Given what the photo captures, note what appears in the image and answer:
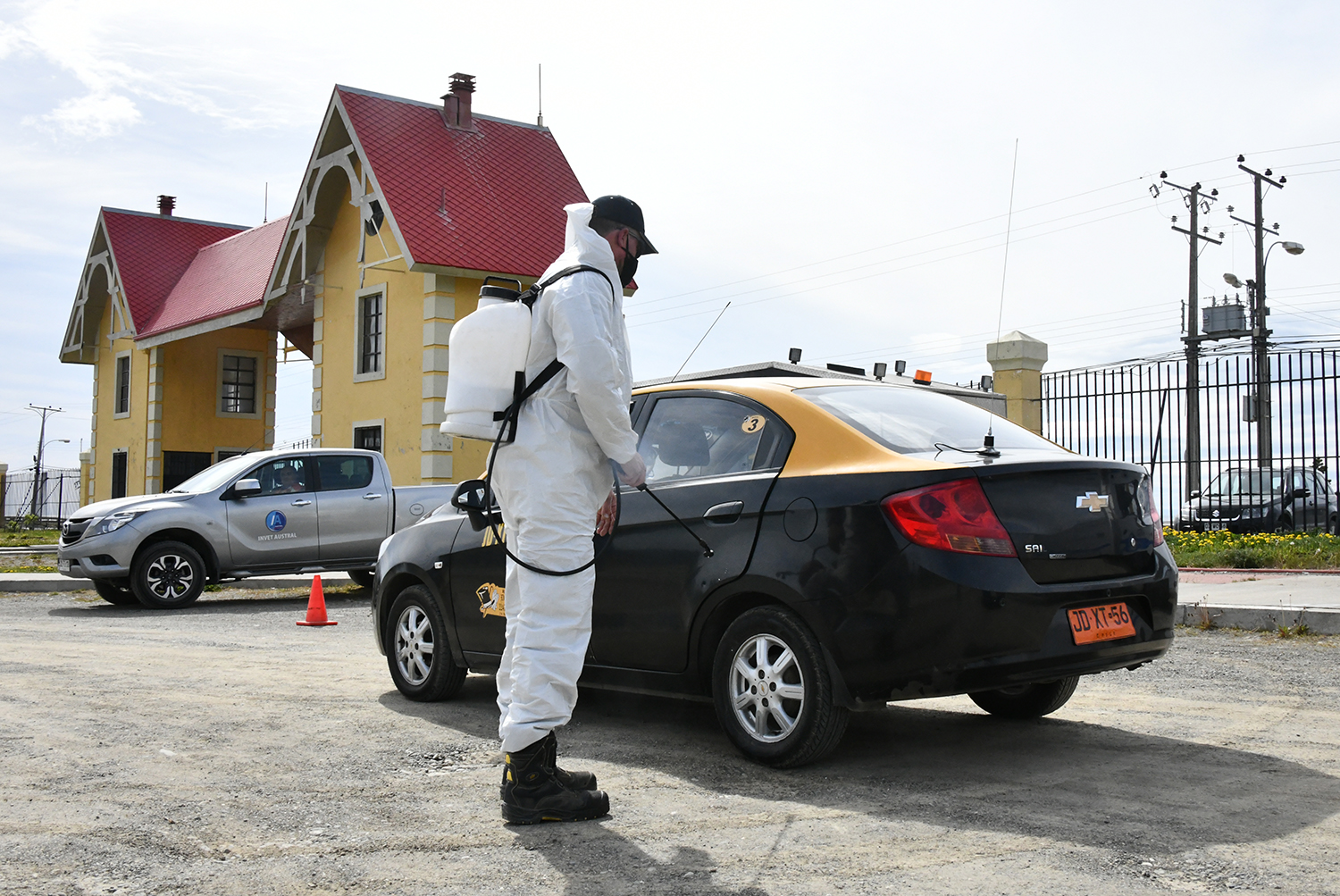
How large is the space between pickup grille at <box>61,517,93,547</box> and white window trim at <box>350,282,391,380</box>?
26.4ft

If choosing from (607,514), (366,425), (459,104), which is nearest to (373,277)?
(366,425)

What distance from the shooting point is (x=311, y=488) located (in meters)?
14.2

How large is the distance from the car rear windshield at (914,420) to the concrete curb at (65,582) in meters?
11.7

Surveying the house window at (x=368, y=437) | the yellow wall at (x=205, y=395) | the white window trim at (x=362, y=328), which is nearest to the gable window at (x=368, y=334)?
the white window trim at (x=362, y=328)

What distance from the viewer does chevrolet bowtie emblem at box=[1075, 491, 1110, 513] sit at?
4.52 metres

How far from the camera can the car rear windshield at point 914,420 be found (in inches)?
187

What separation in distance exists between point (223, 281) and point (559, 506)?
1052 inches

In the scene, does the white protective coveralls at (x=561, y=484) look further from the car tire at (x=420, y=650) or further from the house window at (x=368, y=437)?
the house window at (x=368, y=437)

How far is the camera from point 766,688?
4.59 meters

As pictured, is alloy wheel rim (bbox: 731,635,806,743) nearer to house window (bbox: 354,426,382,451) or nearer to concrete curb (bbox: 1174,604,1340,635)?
concrete curb (bbox: 1174,604,1340,635)

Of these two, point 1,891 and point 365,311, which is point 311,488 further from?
point 1,891

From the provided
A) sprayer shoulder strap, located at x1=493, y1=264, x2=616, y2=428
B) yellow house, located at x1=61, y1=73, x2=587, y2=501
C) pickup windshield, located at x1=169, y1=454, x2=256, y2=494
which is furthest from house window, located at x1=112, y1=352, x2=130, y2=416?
sprayer shoulder strap, located at x1=493, y1=264, x2=616, y2=428

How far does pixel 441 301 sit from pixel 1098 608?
16.8 metres

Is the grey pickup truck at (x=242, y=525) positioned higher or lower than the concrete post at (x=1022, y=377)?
lower
